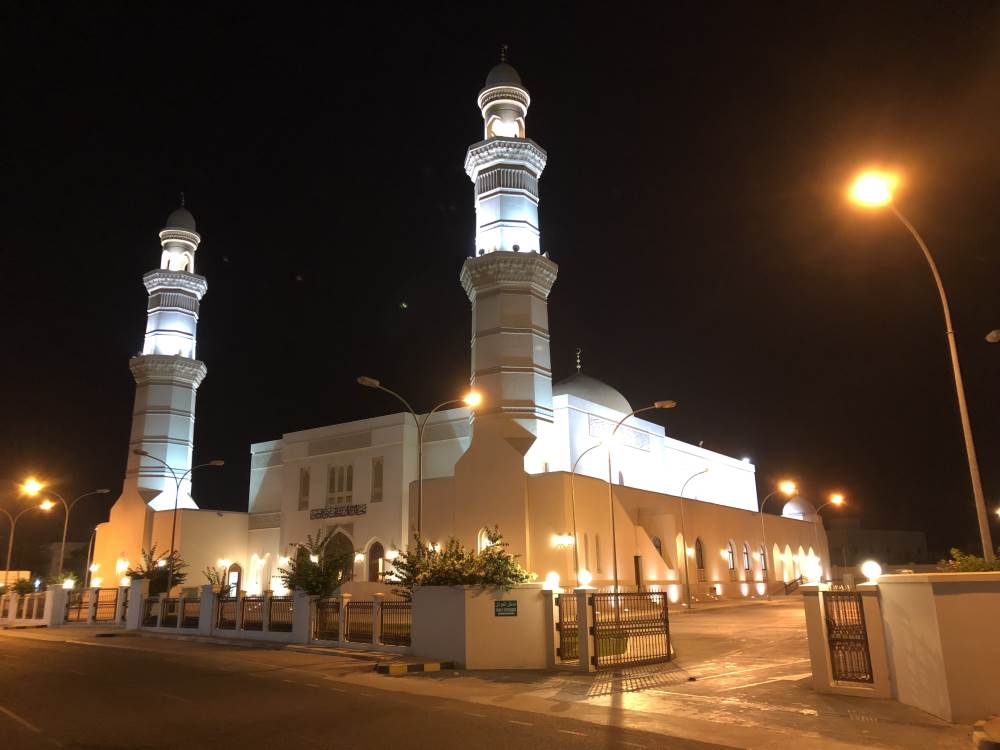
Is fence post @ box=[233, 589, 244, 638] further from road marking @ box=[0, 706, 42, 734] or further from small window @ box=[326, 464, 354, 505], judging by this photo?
small window @ box=[326, 464, 354, 505]

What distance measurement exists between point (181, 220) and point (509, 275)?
2517 cm

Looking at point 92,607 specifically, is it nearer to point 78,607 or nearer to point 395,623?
point 78,607

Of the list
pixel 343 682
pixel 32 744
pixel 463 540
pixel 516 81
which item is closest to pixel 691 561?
pixel 463 540

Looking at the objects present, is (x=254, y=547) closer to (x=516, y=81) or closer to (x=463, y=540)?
(x=463, y=540)

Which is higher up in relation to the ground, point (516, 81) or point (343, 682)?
point (516, 81)

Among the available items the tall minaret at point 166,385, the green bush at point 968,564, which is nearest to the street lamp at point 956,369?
the green bush at point 968,564

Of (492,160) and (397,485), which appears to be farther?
(397,485)

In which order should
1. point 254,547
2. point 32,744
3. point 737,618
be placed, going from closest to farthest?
point 32,744 < point 737,618 < point 254,547

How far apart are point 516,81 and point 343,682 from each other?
103 ft

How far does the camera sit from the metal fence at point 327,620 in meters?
20.7

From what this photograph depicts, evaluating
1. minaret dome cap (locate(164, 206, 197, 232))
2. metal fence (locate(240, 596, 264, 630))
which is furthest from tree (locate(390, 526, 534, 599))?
minaret dome cap (locate(164, 206, 197, 232))

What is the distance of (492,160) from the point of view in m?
36.0

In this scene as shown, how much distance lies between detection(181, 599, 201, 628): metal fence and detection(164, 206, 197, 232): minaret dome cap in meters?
28.0

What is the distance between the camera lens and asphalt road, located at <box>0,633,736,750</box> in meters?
8.80
